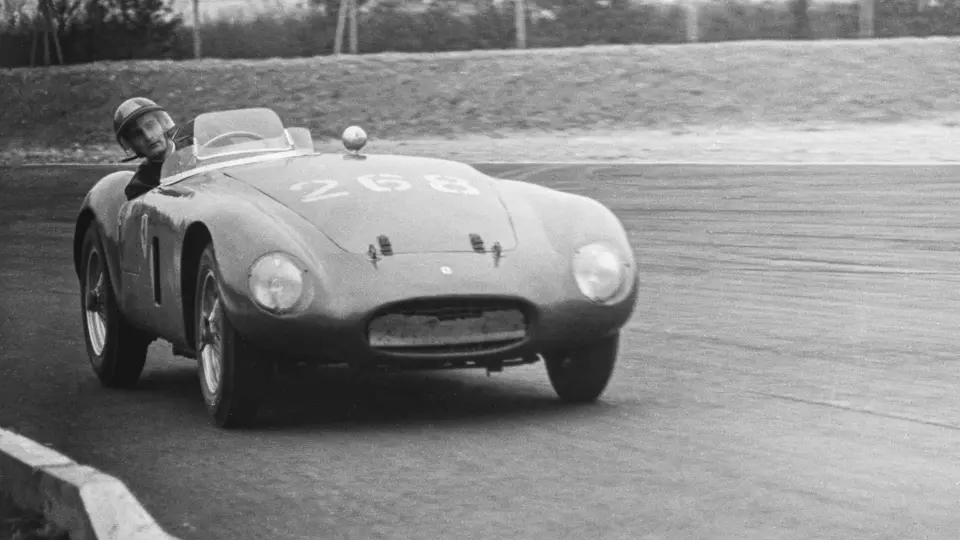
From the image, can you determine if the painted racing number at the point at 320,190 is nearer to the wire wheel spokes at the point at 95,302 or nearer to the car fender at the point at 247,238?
the car fender at the point at 247,238

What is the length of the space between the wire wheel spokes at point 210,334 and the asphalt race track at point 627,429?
0.21 metres

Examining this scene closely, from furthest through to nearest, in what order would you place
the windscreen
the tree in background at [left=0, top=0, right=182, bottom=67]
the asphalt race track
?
the tree in background at [left=0, top=0, right=182, bottom=67] → the windscreen → the asphalt race track

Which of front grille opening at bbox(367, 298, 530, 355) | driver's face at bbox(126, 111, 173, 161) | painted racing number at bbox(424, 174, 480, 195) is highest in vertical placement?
driver's face at bbox(126, 111, 173, 161)

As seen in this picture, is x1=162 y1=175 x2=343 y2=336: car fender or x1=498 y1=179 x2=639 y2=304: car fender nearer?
x1=162 y1=175 x2=343 y2=336: car fender

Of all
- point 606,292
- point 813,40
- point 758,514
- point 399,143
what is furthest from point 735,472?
point 813,40

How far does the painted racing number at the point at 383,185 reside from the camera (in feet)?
24.7

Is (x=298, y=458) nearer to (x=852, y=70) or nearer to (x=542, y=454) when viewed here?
(x=542, y=454)

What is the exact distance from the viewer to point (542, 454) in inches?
257

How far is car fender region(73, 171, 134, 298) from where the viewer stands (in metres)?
8.79

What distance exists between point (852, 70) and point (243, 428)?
2227 centimetres

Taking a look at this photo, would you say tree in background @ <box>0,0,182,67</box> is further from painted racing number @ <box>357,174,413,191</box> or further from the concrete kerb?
the concrete kerb

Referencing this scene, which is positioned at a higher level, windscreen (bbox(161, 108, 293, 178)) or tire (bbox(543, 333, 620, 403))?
windscreen (bbox(161, 108, 293, 178))

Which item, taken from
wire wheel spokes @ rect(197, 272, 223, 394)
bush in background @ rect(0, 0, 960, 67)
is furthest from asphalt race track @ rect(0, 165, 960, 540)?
bush in background @ rect(0, 0, 960, 67)

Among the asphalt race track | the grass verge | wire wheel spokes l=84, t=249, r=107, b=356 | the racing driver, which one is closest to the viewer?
the asphalt race track
